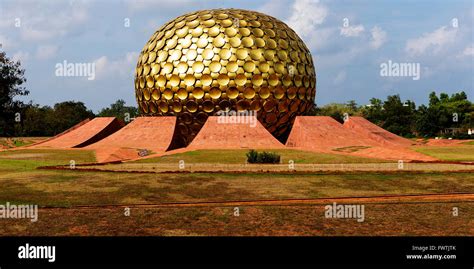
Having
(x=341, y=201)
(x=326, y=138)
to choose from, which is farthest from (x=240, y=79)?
(x=341, y=201)

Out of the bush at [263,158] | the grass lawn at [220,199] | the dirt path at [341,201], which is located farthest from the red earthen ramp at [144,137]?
Result: the dirt path at [341,201]

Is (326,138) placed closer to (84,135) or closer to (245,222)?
(84,135)

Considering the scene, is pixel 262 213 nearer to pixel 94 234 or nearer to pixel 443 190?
pixel 94 234

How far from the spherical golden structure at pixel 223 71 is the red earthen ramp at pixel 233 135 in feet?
5.82

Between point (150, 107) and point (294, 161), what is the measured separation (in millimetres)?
16955

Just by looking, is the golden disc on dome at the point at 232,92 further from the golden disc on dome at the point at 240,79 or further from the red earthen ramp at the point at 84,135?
the red earthen ramp at the point at 84,135

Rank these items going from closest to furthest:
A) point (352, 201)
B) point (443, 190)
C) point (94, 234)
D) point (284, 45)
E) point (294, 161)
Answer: point (94, 234) < point (352, 201) < point (443, 190) < point (294, 161) < point (284, 45)

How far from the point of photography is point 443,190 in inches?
518

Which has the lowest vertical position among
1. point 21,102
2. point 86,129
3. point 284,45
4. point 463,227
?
point 463,227

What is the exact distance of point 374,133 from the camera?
3397cm

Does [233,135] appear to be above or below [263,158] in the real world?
above

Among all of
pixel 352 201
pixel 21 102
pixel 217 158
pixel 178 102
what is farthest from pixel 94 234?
pixel 21 102

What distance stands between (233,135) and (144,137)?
619 cm

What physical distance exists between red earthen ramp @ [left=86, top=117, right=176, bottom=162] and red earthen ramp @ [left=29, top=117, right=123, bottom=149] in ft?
7.65
